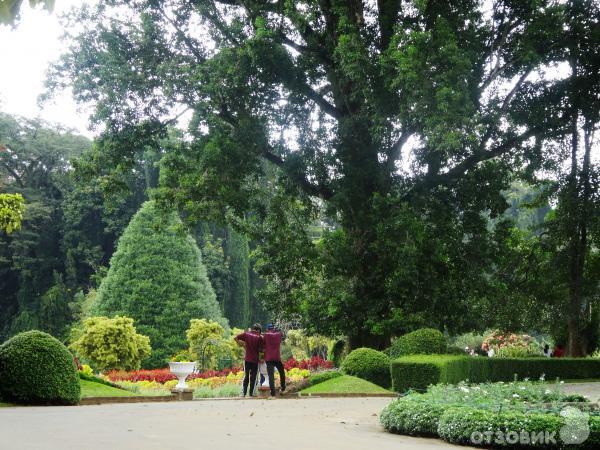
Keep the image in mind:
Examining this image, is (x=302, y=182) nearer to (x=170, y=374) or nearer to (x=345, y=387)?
(x=345, y=387)

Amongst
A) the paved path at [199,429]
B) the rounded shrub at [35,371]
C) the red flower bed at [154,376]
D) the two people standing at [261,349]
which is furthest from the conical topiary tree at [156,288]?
the paved path at [199,429]

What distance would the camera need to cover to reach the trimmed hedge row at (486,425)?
8.27 metres

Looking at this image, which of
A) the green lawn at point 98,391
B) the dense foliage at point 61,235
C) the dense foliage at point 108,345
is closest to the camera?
the green lawn at point 98,391

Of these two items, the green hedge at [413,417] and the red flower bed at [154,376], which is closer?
the green hedge at [413,417]

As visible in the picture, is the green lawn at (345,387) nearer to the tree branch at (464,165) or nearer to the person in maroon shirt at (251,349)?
the person in maroon shirt at (251,349)

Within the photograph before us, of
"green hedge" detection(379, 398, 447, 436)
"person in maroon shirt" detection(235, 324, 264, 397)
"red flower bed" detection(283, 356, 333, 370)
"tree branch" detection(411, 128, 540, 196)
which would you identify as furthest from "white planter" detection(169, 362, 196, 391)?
"green hedge" detection(379, 398, 447, 436)

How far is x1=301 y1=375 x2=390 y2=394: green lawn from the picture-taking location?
16281mm

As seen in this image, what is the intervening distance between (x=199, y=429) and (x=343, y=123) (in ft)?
41.1

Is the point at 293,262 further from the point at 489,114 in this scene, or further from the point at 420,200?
the point at 489,114

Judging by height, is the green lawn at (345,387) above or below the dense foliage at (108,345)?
Result: below

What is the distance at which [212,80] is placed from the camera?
60.9 feet

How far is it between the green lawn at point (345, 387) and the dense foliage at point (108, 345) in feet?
28.3

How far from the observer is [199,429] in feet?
28.8

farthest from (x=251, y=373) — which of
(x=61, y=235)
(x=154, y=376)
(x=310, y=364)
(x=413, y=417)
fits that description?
(x=61, y=235)
